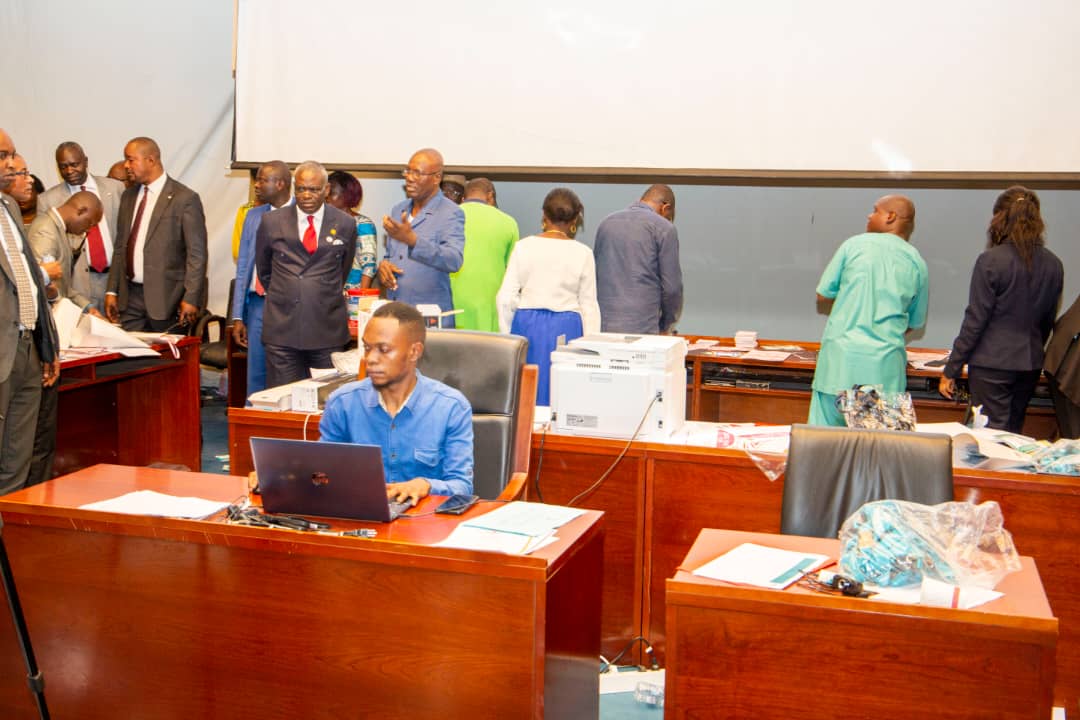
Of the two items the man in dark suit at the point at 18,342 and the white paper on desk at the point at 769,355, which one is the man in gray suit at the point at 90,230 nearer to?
the man in dark suit at the point at 18,342

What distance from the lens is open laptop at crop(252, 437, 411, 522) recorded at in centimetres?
232

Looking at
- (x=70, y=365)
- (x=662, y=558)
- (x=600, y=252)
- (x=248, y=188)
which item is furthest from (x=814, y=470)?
(x=248, y=188)

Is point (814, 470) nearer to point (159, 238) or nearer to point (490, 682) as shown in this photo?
point (490, 682)

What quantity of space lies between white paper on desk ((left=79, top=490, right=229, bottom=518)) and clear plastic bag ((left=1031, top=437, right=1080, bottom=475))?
7.57 feet

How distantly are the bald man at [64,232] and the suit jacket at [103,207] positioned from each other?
69 centimetres

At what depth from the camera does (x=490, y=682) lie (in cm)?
219

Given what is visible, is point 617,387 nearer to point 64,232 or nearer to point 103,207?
point 64,232

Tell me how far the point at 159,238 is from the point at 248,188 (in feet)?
6.84

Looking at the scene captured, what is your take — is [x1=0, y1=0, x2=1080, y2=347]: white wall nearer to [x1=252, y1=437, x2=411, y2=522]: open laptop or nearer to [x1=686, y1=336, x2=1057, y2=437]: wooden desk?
[x1=686, y1=336, x2=1057, y2=437]: wooden desk

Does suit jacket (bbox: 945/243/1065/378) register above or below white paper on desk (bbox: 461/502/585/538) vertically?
above

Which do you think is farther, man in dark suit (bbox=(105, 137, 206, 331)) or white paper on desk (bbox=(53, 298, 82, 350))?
man in dark suit (bbox=(105, 137, 206, 331))

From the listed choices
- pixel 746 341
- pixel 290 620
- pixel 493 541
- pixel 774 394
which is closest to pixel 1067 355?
pixel 774 394

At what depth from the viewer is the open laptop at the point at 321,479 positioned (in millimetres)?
2322

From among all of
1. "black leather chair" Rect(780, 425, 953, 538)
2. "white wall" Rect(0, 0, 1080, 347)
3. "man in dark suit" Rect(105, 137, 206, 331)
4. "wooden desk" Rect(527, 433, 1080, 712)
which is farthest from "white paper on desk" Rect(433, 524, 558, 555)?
"white wall" Rect(0, 0, 1080, 347)
